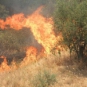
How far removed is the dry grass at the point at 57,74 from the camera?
13204mm

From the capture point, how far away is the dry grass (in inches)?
520

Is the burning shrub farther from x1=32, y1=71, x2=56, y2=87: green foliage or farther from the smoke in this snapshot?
x1=32, y1=71, x2=56, y2=87: green foliage

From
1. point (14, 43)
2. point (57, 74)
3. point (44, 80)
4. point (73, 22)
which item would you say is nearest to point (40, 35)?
point (14, 43)

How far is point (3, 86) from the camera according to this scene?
13195 millimetres

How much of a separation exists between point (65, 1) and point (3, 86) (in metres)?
8.46

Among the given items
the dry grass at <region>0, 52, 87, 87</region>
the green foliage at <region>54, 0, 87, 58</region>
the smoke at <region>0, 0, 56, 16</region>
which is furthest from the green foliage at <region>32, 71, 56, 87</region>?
the smoke at <region>0, 0, 56, 16</region>

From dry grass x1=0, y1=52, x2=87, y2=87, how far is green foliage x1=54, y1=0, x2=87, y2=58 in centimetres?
161

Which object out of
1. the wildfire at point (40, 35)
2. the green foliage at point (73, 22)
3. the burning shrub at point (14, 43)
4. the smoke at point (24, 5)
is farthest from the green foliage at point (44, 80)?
the smoke at point (24, 5)

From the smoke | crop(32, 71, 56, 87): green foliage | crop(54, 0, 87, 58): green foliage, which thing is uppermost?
the smoke

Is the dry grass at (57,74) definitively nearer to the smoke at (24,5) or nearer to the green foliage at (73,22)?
the green foliage at (73,22)

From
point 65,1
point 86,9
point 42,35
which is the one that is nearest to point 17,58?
point 42,35

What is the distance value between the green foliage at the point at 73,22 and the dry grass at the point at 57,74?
1614 millimetres

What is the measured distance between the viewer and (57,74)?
50.2ft

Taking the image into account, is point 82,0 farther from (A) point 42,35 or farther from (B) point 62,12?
(A) point 42,35
